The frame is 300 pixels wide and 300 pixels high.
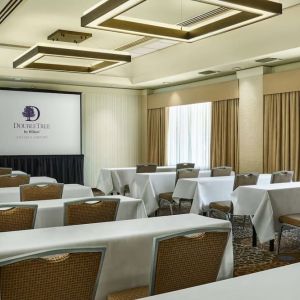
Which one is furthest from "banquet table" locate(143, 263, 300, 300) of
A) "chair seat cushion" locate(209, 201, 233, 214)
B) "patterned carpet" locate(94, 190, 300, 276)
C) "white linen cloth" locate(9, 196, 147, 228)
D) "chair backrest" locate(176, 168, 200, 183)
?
"chair backrest" locate(176, 168, 200, 183)

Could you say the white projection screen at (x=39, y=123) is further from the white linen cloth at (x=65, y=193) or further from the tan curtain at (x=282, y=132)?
the white linen cloth at (x=65, y=193)

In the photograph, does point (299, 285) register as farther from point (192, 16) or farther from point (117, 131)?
point (117, 131)

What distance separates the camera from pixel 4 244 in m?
2.48

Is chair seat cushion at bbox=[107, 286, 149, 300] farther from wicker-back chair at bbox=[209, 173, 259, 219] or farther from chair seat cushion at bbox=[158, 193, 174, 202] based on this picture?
chair seat cushion at bbox=[158, 193, 174, 202]

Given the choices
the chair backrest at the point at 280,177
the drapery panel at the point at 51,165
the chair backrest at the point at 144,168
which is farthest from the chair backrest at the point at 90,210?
the drapery panel at the point at 51,165

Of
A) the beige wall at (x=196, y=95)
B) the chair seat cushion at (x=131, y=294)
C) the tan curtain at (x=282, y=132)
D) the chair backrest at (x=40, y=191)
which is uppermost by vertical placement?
the beige wall at (x=196, y=95)

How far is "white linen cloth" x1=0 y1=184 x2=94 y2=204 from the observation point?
515 cm

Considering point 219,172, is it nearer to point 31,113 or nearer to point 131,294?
point 131,294

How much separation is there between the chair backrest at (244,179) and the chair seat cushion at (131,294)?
3829 millimetres

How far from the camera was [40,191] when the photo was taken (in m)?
4.90

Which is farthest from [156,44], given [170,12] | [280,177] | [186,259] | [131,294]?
[186,259]

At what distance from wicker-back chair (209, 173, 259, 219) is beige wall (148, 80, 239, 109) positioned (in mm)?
3697

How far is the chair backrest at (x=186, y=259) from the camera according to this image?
2236 mm

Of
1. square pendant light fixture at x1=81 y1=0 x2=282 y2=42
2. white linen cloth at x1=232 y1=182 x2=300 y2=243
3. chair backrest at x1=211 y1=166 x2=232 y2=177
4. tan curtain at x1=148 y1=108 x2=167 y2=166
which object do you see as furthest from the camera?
tan curtain at x1=148 y1=108 x2=167 y2=166
